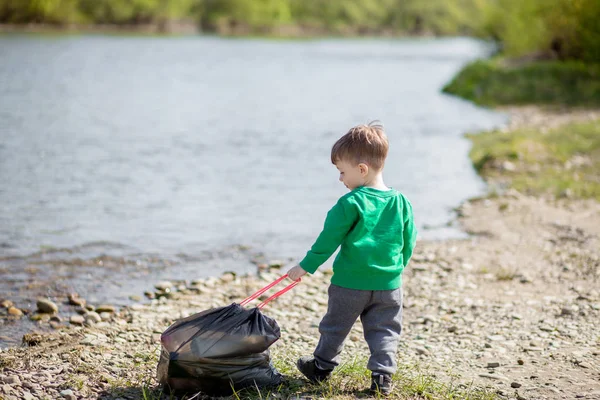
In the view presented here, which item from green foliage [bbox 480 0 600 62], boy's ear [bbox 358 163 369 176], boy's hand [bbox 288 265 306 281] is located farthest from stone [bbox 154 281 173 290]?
green foliage [bbox 480 0 600 62]

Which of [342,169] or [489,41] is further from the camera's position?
[489,41]

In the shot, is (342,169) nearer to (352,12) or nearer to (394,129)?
(394,129)

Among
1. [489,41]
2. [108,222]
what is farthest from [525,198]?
[489,41]

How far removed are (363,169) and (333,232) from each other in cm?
50

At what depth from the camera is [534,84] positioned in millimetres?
33656

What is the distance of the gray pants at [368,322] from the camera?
17.9 feet

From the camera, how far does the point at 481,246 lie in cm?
1155

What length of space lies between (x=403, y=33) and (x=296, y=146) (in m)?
142

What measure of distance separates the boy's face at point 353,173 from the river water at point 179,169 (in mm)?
4327

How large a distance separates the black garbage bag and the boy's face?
3.94 ft

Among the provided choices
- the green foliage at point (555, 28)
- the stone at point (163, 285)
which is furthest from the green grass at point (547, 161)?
the green foliage at point (555, 28)

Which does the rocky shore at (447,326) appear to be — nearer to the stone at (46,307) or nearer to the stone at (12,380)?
the stone at (12,380)

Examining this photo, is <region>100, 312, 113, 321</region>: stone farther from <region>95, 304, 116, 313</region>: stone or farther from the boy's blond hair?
the boy's blond hair

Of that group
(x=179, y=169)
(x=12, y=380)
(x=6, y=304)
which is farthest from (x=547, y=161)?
(x=12, y=380)
